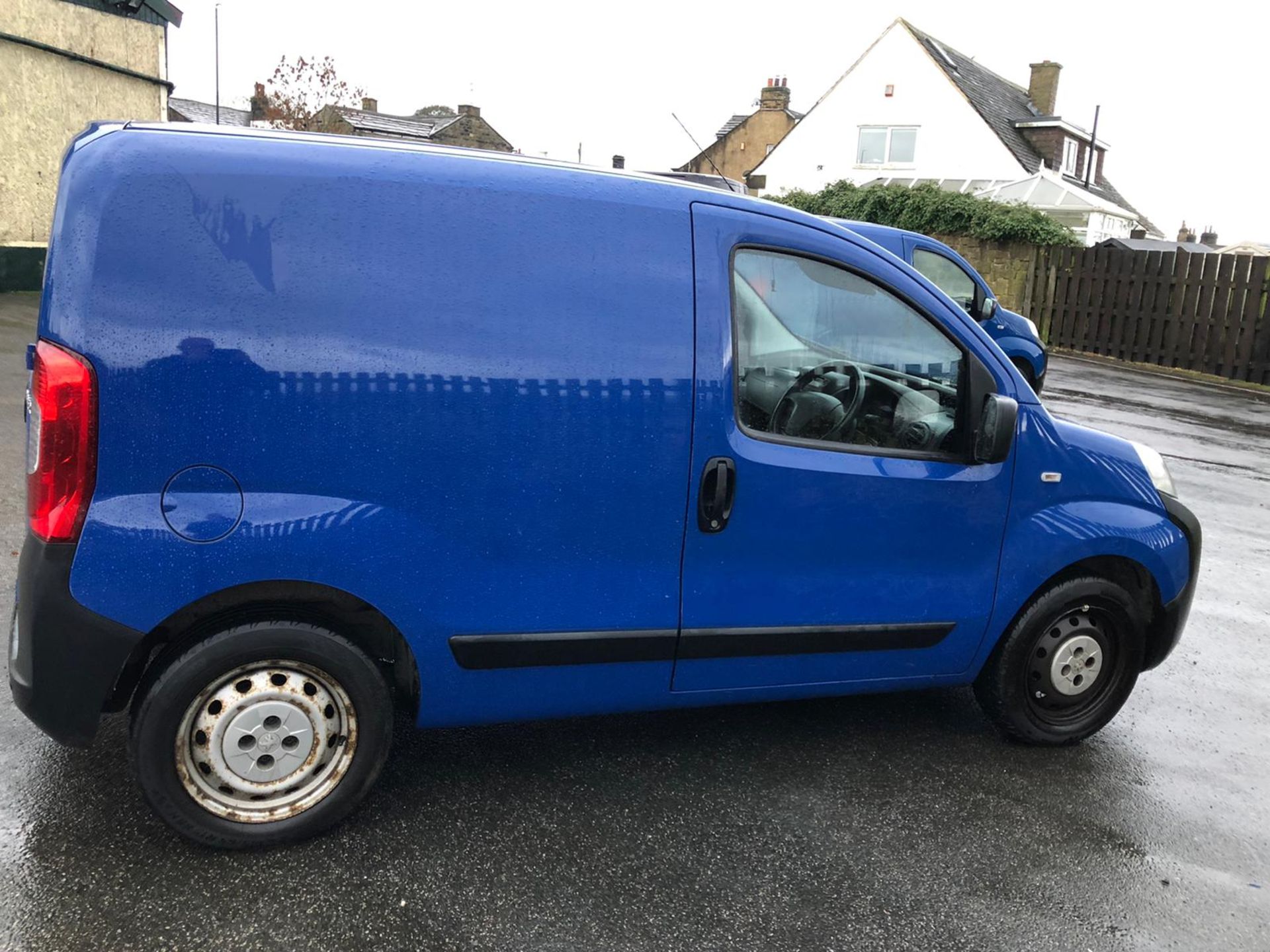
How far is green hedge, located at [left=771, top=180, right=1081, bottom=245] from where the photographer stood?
2238 cm

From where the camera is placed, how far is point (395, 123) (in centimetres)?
5325

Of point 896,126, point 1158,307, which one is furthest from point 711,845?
point 896,126

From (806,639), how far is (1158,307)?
19.0m

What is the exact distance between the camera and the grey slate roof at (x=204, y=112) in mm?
53503

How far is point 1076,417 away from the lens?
39.1ft

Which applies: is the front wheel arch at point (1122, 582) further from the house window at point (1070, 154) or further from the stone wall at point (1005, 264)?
the house window at point (1070, 154)

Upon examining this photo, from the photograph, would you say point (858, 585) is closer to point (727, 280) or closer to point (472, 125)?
point (727, 280)

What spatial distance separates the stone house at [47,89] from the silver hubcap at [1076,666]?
14948mm

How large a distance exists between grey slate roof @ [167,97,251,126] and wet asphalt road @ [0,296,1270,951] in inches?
2189

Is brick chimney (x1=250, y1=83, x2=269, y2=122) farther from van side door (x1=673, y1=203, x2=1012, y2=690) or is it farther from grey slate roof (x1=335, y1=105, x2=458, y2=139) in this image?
van side door (x1=673, y1=203, x2=1012, y2=690)

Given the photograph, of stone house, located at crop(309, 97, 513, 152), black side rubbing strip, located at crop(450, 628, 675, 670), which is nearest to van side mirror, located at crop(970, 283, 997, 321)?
black side rubbing strip, located at crop(450, 628, 675, 670)

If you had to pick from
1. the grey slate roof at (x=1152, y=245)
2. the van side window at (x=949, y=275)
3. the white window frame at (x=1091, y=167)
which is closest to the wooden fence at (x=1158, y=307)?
the grey slate roof at (x=1152, y=245)

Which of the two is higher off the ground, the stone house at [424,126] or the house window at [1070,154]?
the stone house at [424,126]

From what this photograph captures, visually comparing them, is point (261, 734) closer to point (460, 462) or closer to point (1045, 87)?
point (460, 462)
